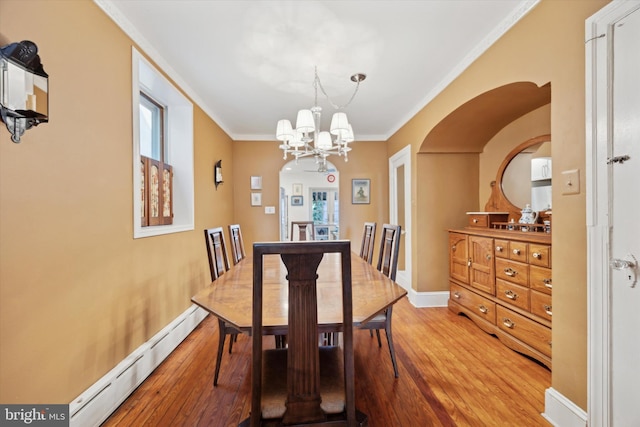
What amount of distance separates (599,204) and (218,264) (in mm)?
2314

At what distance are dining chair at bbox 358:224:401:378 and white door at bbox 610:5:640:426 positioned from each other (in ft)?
3.38

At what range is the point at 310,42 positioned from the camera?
204cm

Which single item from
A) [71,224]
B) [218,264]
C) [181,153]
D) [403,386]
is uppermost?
[181,153]

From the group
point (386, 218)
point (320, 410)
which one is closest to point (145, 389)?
point (320, 410)

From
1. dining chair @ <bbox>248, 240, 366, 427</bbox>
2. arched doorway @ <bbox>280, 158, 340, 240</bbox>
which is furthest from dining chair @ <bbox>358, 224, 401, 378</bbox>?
arched doorway @ <bbox>280, 158, 340, 240</bbox>

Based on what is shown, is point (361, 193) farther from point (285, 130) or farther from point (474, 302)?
point (285, 130)

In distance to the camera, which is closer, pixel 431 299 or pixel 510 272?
pixel 510 272

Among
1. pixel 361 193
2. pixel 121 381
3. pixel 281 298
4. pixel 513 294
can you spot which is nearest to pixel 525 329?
pixel 513 294

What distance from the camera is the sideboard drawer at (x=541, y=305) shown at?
1980 millimetres

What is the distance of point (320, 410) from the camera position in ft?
3.28

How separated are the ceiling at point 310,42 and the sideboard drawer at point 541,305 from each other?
6.27 feet

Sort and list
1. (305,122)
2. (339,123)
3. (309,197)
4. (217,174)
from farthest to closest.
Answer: (309,197)
(217,174)
(339,123)
(305,122)

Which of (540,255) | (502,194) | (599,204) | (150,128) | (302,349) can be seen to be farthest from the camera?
(502,194)

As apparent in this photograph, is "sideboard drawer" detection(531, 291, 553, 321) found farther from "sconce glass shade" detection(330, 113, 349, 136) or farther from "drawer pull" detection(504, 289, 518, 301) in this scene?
"sconce glass shade" detection(330, 113, 349, 136)
